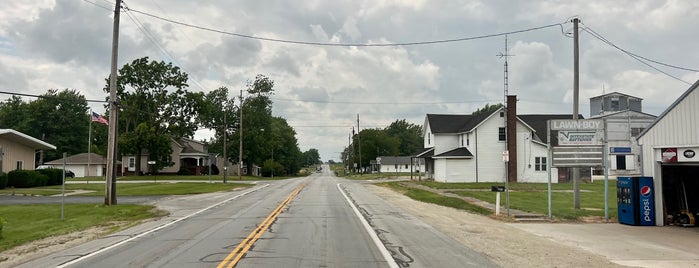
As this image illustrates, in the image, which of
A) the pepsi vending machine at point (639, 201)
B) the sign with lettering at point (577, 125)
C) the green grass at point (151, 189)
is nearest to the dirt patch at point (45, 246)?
the sign with lettering at point (577, 125)

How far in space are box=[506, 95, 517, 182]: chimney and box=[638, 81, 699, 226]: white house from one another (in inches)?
1203

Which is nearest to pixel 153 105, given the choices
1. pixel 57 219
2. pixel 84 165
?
pixel 84 165

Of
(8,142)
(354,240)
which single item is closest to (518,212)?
(354,240)

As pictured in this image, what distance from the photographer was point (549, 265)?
372 inches

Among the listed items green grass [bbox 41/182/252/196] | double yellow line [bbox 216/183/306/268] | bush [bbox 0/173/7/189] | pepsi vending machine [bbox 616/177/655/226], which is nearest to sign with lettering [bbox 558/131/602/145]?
pepsi vending machine [bbox 616/177/655/226]

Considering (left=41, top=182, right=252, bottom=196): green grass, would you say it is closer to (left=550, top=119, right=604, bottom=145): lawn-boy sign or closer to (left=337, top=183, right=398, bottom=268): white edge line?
(left=337, top=183, right=398, bottom=268): white edge line

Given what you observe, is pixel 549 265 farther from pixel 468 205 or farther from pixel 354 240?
pixel 468 205

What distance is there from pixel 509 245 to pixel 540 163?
40305 mm

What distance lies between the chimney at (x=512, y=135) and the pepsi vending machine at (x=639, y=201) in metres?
31.6

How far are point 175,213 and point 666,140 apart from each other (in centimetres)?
1720

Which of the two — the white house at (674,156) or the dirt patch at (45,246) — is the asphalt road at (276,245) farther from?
the white house at (674,156)

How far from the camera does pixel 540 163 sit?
49.7 m

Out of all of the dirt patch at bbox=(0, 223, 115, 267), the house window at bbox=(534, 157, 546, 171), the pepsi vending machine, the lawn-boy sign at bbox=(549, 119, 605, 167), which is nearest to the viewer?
the dirt patch at bbox=(0, 223, 115, 267)

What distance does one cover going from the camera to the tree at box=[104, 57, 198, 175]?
216 feet
